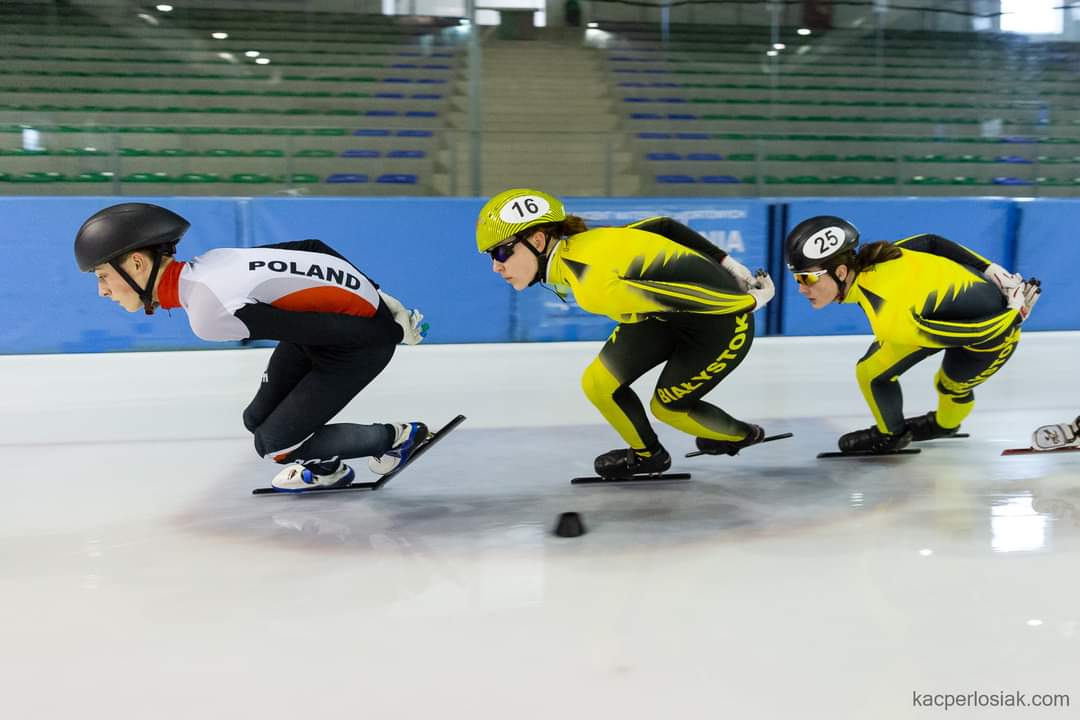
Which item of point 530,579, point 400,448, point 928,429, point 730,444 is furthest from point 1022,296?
point 400,448

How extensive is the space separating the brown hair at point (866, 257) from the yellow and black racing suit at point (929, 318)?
0.02m

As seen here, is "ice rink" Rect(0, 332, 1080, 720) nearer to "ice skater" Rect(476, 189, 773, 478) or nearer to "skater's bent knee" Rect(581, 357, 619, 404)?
"ice skater" Rect(476, 189, 773, 478)

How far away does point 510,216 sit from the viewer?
2986 millimetres

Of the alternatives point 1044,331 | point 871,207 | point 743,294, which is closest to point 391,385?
point 743,294

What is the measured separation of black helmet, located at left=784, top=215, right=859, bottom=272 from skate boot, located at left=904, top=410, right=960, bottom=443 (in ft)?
3.50

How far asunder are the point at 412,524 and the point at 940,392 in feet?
7.58

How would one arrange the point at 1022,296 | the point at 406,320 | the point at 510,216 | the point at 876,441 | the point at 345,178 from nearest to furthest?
the point at 510,216, the point at 406,320, the point at 1022,296, the point at 876,441, the point at 345,178

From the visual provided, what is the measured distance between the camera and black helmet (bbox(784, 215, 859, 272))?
323cm

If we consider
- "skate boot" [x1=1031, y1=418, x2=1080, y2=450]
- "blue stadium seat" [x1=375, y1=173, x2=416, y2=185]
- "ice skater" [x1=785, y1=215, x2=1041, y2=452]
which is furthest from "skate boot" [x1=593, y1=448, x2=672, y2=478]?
"blue stadium seat" [x1=375, y1=173, x2=416, y2=185]

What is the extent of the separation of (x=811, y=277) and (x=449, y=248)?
142 inches

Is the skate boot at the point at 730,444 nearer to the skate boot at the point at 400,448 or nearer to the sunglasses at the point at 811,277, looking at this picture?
the sunglasses at the point at 811,277

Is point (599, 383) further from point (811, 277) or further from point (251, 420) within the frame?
point (251, 420)

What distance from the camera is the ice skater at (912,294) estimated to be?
129 inches

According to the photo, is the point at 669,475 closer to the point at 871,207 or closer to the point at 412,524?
the point at 412,524
